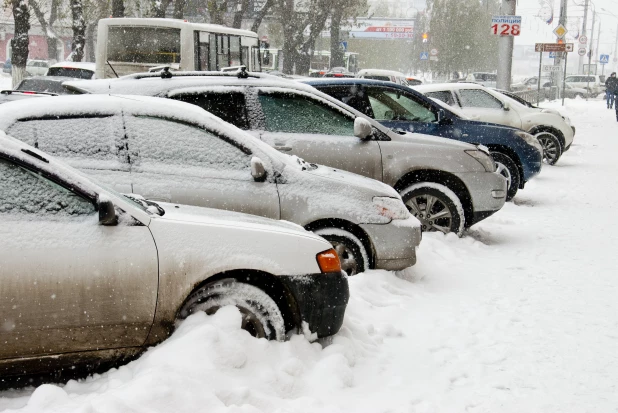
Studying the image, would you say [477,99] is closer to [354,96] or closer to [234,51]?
[354,96]

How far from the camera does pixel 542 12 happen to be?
149 ft

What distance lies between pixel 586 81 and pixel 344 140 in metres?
52.7

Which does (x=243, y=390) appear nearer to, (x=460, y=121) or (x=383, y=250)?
(x=383, y=250)

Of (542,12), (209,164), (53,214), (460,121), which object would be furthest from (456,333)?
(542,12)

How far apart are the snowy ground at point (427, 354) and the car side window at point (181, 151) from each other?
1.37 meters

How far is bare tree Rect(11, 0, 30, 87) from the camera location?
2517cm

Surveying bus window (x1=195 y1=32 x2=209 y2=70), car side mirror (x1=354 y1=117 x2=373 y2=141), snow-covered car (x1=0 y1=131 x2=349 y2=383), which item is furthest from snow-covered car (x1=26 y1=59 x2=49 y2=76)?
snow-covered car (x1=0 y1=131 x2=349 y2=383)

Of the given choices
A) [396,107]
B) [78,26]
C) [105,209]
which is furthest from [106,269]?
[78,26]

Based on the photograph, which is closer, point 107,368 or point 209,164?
point 107,368

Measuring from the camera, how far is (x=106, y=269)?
4.04 meters

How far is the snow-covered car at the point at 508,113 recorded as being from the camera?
582 inches

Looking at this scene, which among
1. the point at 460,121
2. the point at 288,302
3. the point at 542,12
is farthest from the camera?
the point at 542,12

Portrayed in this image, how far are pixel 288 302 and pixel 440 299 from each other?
7.89 feet

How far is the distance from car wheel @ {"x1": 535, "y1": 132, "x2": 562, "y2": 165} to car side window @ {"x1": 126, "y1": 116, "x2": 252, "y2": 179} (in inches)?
465
